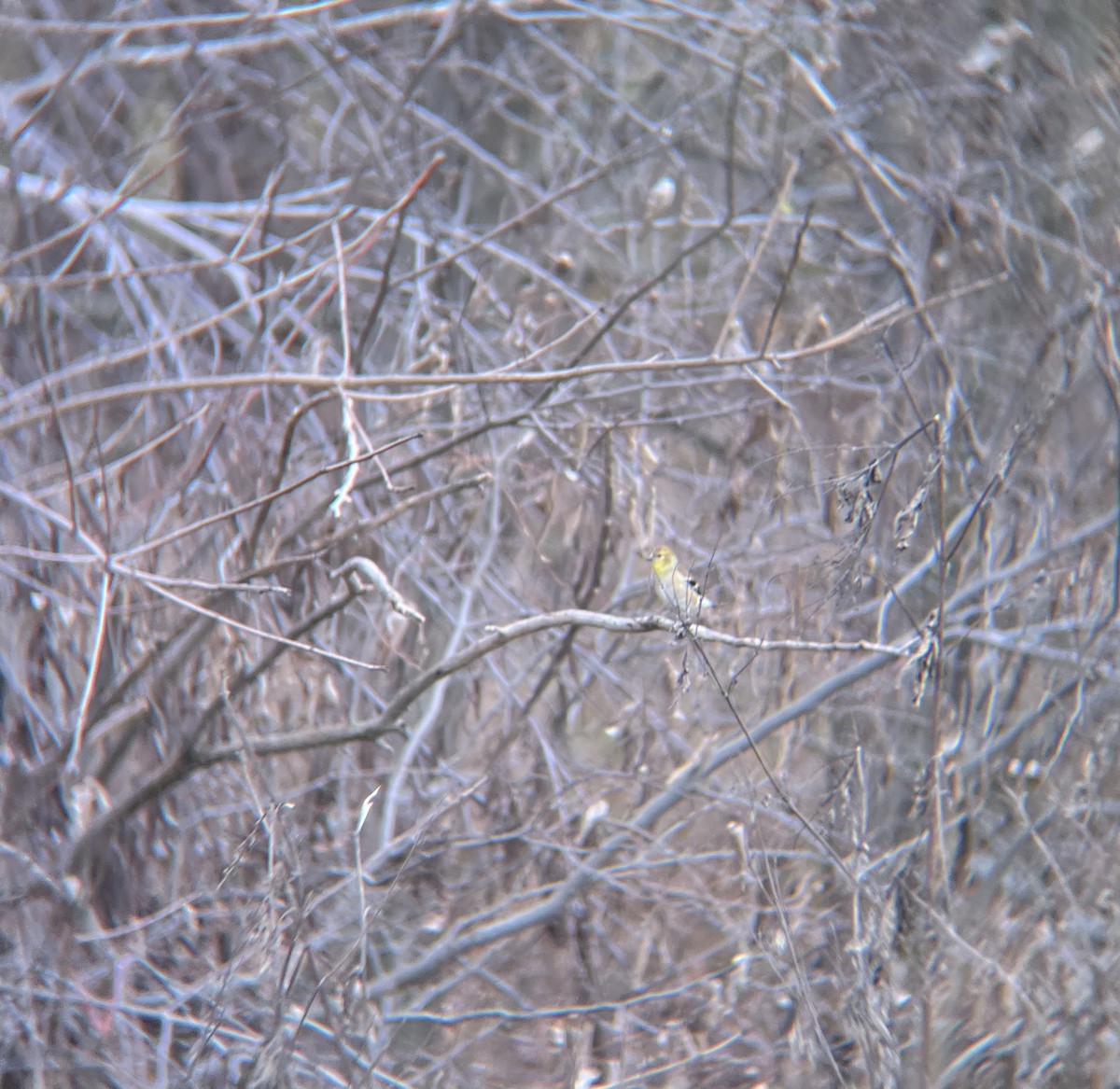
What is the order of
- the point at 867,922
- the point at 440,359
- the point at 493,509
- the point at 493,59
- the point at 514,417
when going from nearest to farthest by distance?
1. the point at 867,922
2. the point at 514,417
3. the point at 440,359
4. the point at 493,509
5. the point at 493,59

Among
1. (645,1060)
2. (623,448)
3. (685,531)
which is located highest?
(623,448)

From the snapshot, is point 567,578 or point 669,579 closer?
point 669,579

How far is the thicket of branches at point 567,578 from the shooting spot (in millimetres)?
2875

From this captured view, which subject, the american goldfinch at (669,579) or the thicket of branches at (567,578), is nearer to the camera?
the thicket of branches at (567,578)

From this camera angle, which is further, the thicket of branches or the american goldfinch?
the american goldfinch

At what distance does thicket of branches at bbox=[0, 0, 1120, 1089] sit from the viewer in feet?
9.43

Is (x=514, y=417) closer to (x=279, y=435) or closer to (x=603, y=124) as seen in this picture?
(x=279, y=435)

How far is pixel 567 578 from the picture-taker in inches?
157

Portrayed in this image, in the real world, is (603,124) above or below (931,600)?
above

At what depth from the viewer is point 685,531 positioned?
4555 millimetres

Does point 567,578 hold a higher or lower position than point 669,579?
lower

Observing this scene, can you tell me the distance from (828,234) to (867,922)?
367 cm

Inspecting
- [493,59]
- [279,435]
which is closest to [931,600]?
[279,435]

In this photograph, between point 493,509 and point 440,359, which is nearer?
point 440,359
